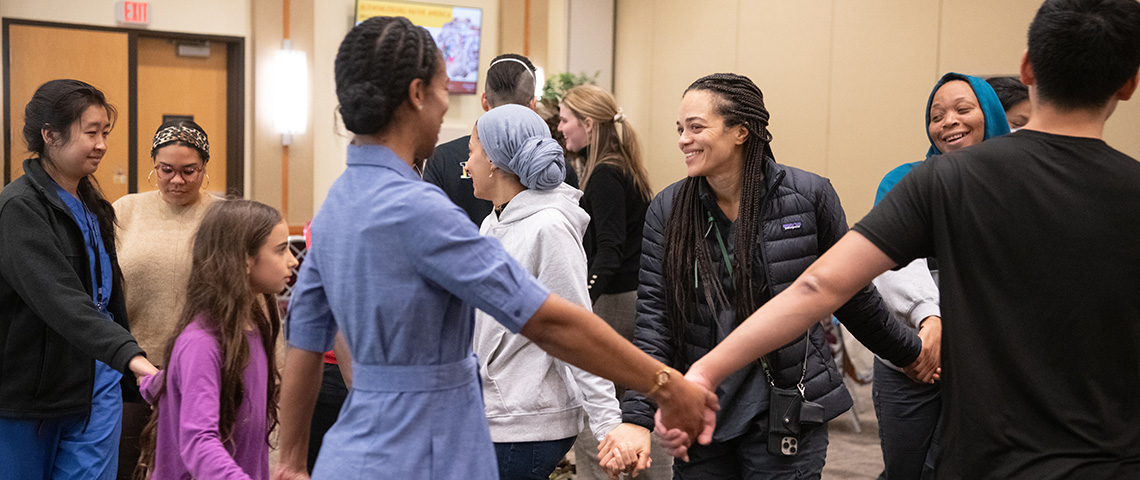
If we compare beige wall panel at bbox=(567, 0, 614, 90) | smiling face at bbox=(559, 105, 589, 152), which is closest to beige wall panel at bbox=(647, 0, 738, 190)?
beige wall panel at bbox=(567, 0, 614, 90)

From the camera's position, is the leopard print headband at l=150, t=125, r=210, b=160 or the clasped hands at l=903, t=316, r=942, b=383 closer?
the clasped hands at l=903, t=316, r=942, b=383

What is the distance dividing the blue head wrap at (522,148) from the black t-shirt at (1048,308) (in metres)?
1.18

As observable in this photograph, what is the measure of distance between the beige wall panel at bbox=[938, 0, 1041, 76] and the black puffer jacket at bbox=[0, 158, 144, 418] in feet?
15.5

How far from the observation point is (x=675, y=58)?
867 cm

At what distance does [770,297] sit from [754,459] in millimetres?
388

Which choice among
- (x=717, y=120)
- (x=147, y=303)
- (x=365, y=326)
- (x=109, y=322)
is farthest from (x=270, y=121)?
(x=365, y=326)

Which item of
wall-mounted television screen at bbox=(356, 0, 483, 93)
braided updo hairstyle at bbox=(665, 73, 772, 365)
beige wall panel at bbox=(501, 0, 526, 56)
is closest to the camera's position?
braided updo hairstyle at bbox=(665, 73, 772, 365)

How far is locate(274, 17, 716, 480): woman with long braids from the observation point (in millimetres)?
1393

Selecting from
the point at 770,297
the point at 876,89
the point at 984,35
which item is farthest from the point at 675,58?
the point at 770,297

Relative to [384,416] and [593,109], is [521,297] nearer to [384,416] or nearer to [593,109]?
[384,416]

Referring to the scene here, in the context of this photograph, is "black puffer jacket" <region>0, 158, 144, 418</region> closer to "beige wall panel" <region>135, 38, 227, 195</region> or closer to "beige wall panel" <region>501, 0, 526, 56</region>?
"beige wall panel" <region>135, 38, 227, 195</region>

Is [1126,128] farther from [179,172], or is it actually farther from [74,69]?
[74,69]

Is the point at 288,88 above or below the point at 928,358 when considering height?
above

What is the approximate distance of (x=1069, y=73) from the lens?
4.71 feet
